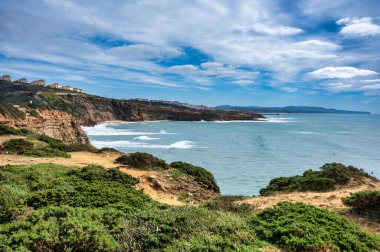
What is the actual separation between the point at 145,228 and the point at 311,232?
3.83 meters

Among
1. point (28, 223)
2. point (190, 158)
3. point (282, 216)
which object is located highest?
point (28, 223)

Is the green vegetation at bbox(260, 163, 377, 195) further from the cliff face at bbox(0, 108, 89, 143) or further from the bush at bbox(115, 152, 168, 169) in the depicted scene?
the cliff face at bbox(0, 108, 89, 143)

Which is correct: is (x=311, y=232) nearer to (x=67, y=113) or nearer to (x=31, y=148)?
(x=31, y=148)

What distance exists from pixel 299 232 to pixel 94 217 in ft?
15.3

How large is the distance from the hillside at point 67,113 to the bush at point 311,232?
85.0 feet

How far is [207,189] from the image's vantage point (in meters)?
15.5

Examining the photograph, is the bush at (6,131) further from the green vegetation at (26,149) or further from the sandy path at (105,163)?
the sandy path at (105,163)

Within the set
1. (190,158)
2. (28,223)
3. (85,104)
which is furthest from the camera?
(85,104)

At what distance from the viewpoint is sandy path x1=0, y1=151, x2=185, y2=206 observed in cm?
1284

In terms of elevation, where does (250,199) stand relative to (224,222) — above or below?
below

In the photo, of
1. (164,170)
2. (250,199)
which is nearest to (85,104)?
(164,170)

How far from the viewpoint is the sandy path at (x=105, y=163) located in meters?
12.8

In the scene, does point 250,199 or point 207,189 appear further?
point 207,189

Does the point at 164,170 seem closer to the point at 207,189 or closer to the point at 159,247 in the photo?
the point at 207,189
